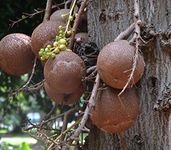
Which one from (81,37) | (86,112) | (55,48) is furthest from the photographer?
(81,37)

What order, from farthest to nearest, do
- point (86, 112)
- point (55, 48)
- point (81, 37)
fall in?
point (81, 37), point (55, 48), point (86, 112)

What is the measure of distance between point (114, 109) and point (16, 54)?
0.31 m

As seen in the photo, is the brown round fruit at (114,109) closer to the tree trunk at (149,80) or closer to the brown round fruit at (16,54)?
the tree trunk at (149,80)

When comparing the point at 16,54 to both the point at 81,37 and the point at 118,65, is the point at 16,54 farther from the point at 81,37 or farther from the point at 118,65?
the point at 118,65

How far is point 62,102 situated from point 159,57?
0.25m

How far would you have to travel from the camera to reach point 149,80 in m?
1.01

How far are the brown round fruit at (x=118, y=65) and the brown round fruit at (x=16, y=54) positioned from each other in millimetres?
273

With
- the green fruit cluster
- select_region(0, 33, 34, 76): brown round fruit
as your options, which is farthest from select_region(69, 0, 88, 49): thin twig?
select_region(0, 33, 34, 76): brown round fruit

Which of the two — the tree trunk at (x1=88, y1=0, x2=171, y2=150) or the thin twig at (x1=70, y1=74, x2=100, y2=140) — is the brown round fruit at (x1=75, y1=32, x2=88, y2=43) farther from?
the thin twig at (x1=70, y1=74, x2=100, y2=140)

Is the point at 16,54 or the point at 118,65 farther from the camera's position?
the point at 16,54

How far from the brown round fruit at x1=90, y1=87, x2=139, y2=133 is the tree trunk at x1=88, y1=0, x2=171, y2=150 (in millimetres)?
80

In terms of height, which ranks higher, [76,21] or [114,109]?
[76,21]

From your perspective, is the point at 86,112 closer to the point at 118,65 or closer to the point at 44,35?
the point at 118,65

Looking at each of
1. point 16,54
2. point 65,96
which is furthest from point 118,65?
point 16,54
